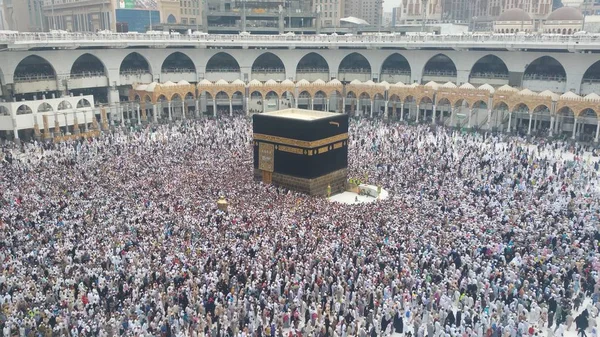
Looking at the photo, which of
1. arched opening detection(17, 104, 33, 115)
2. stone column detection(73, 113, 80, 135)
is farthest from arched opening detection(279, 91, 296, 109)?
arched opening detection(17, 104, 33, 115)

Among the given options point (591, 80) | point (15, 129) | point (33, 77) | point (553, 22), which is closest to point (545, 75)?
point (591, 80)

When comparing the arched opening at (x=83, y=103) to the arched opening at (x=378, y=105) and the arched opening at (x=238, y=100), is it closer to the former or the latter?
the arched opening at (x=238, y=100)

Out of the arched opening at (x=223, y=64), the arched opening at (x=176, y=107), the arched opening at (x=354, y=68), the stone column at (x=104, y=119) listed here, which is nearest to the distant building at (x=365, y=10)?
the arched opening at (x=354, y=68)

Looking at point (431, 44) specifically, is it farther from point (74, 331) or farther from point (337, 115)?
point (74, 331)

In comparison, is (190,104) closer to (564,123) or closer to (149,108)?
(149,108)

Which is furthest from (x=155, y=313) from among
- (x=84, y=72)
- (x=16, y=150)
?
(x=84, y=72)

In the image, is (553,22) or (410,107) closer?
(410,107)
